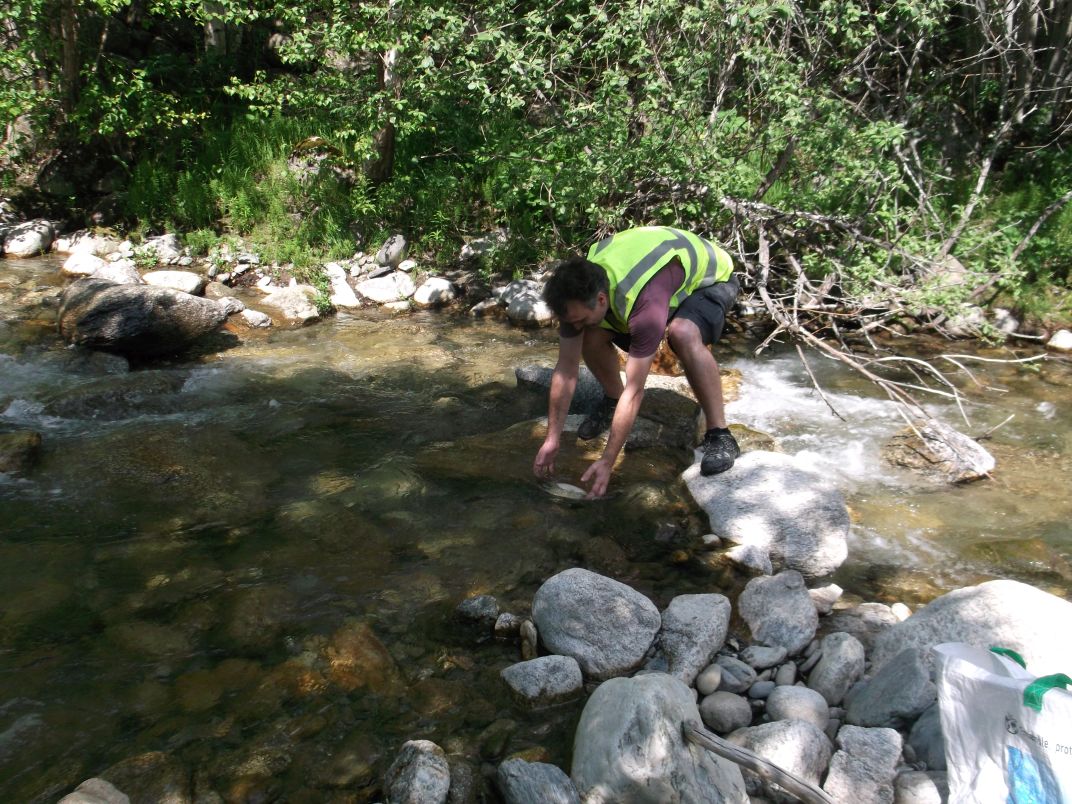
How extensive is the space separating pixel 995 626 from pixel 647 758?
141cm

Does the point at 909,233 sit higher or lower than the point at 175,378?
higher

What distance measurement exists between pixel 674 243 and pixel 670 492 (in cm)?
134

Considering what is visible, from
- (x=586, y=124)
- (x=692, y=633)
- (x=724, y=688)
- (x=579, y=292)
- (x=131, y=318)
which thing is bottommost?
(x=131, y=318)

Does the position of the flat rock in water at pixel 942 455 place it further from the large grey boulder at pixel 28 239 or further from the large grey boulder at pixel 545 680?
the large grey boulder at pixel 28 239

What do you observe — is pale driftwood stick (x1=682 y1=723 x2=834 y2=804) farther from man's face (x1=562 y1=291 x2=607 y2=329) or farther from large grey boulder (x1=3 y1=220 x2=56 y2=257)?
large grey boulder (x1=3 y1=220 x2=56 y2=257)

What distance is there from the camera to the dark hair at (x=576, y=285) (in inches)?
148

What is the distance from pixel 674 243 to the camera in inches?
165

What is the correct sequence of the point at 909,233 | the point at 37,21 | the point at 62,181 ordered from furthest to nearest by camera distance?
the point at 62,181 → the point at 37,21 → the point at 909,233

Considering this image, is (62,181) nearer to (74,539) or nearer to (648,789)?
(74,539)

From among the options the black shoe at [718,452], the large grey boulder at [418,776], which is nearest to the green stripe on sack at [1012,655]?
the large grey boulder at [418,776]

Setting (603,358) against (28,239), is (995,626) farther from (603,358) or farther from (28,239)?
(28,239)

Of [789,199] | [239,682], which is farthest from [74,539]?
[789,199]

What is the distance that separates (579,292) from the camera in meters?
3.75

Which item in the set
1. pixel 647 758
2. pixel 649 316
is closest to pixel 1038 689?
pixel 647 758
